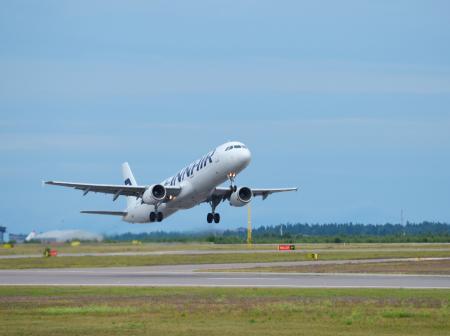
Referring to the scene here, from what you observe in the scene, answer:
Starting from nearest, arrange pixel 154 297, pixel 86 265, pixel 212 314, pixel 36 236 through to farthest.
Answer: pixel 212 314, pixel 154 297, pixel 86 265, pixel 36 236

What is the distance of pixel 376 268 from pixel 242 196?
19.4 metres

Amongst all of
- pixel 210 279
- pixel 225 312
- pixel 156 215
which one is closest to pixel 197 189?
pixel 156 215

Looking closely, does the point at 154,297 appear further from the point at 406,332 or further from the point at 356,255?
the point at 356,255

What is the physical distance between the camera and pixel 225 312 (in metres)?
29.8

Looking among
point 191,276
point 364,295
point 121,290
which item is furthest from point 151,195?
point 364,295

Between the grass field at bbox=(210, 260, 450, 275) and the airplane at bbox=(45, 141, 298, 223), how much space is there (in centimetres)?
1071

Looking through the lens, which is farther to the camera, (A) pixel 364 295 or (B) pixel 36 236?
(B) pixel 36 236

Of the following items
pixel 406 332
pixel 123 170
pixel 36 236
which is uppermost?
pixel 123 170

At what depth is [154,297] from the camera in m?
35.4

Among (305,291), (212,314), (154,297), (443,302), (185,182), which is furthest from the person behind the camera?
(185,182)

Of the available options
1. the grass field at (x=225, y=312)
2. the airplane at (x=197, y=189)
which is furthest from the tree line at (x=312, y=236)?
the grass field at (x=225, y=312)

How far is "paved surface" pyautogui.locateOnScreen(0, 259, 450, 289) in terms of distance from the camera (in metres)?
41.8

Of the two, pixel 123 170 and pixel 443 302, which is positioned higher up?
pixel 123 170

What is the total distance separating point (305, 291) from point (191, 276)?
12459mm
